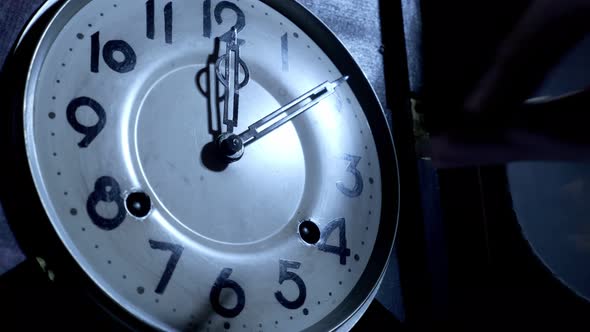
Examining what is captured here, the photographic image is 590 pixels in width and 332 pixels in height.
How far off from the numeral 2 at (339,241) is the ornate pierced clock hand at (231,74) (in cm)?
23

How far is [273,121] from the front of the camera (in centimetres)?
85

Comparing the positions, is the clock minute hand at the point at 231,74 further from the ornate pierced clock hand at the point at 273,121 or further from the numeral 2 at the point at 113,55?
the numeral 2 at the point at 113,55

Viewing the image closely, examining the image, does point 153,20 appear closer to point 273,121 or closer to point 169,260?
point 273,121

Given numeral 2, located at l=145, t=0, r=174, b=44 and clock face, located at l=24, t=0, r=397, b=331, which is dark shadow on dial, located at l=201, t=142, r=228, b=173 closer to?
clock face, located at l=24, t=0, r=397, b=331

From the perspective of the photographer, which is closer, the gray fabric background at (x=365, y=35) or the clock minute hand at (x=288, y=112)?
the clock minute hand at (x=288, y=112)

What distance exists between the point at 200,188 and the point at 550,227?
0.78 metres

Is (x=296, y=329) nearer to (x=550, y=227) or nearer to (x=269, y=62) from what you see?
(x=269, y=62)

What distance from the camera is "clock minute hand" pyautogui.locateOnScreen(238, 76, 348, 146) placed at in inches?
32.2

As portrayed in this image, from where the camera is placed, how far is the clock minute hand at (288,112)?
0.82 meters

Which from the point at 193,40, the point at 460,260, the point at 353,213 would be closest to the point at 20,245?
the point at 193,40

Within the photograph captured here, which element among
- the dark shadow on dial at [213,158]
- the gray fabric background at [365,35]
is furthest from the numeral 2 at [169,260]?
the gray fabric background at [365,35]

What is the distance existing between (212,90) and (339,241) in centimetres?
32

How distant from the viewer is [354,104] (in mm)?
979

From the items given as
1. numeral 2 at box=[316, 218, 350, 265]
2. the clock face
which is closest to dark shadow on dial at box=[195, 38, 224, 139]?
the clock face
